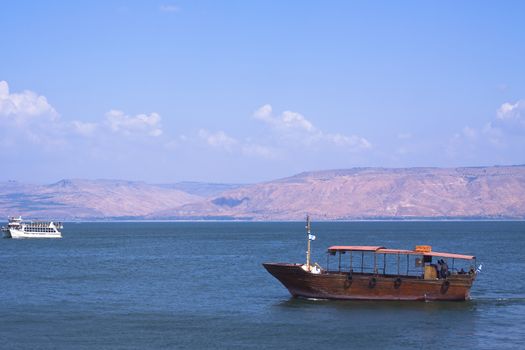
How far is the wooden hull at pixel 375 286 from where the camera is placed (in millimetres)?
55656

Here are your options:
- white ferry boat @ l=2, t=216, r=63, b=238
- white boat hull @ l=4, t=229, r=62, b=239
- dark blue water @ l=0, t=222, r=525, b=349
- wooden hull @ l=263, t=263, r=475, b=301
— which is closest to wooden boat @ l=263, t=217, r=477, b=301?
wooden hull @ l=263, t=263, r=475, b=301

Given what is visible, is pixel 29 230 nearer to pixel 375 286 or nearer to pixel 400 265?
pixel 400 265

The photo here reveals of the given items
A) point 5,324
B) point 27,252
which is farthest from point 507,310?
point 27,252

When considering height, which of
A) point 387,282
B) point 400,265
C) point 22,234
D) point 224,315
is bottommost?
point 224,315

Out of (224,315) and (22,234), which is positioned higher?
(22,234)

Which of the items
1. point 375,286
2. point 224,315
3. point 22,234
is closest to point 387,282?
point 375,286

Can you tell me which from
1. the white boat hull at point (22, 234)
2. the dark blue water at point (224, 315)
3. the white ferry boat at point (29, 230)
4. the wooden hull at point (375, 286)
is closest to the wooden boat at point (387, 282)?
the wooden hull at point (375, 286)

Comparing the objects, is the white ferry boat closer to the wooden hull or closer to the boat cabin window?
the boat cabin window

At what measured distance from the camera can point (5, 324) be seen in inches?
1907

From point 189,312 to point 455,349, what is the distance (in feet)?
61.4

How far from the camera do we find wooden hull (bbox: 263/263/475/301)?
5566 cm

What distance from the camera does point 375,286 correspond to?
56312mm

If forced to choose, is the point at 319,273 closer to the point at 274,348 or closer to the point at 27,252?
the point at 274,348

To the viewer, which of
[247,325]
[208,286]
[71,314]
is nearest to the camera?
[247,325]
